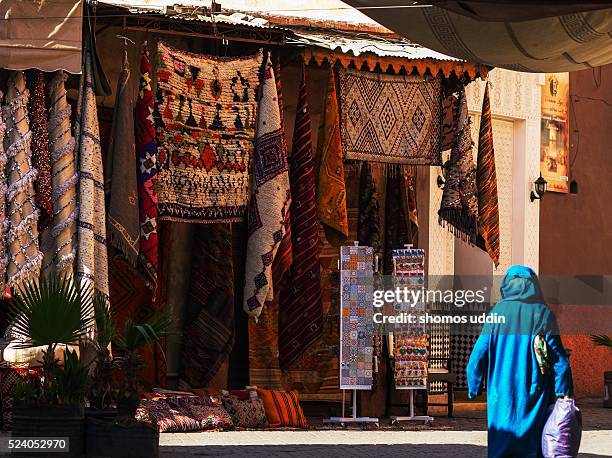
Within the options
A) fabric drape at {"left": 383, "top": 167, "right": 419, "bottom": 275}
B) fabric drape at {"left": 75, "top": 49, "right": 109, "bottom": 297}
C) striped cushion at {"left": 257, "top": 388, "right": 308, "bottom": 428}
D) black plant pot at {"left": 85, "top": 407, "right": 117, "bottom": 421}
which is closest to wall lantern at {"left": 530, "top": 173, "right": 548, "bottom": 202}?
fabric drape at {"left": 383, "top": 167, "right": 419, "bottom": 275}

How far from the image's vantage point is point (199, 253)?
12.4 meters

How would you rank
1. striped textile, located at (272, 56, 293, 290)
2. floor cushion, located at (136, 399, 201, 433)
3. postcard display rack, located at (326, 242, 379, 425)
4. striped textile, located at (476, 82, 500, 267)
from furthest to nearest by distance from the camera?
striped textile, located at (476, 82, 500, 267) → postcard display rack, located at (326, 242, 379, 425) → striped textile, located at (272, 56, 293, 290) → floor cushion, located at (136, 399, 201, 433)

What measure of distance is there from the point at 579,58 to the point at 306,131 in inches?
218

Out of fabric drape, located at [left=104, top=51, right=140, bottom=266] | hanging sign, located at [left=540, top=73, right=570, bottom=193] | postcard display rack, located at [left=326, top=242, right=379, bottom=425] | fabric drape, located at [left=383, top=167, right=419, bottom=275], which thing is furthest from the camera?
hanging sign, located at [left=540, top=73, right=570, bottom=193]

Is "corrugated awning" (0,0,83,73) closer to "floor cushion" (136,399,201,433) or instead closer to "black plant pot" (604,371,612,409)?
"floor cushion" (136,399,201,433)

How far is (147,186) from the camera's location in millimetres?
11016

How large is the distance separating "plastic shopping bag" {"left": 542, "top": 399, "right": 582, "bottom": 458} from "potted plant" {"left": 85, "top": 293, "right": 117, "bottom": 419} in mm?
2799

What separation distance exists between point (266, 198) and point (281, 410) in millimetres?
1895

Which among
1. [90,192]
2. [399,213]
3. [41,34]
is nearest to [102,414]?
[90,192]

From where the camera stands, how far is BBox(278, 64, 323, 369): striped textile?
39.7 feet

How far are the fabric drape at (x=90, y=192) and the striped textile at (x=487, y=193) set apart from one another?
3754mm

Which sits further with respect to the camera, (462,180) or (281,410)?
(462,180)

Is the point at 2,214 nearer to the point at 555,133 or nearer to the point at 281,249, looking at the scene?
the point at 281,249

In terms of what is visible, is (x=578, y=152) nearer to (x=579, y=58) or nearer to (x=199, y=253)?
(x=199, y=253)
